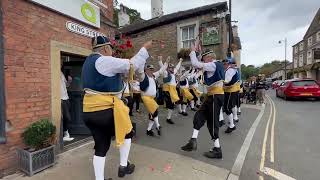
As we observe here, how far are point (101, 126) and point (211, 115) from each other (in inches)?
102

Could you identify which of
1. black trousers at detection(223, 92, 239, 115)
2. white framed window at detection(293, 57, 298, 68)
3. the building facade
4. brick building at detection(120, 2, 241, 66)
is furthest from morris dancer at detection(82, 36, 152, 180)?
white framed window at detection(293, 57, 298, 68)

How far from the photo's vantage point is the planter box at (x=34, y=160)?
14.8ft

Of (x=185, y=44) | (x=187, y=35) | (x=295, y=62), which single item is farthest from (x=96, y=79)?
(x=295, y=62)

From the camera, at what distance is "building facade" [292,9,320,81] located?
142 feet

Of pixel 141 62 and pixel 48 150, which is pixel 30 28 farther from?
pixel 141 62

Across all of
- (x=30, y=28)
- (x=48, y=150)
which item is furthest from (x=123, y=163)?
(x=30, y=28)

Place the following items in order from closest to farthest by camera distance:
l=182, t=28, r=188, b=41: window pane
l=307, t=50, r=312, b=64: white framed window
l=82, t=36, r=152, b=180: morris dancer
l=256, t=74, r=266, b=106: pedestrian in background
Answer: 1. l=82, t=36, r=152, b=180: morris dancer
2. l=256, t=74, r=266, b=106: pedestrian in background
3. l=182, t=28, r=188, b=41: window pane
4. l=307, t=50, r=312, b=64: white framed window

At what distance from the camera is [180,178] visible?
4.55 meters

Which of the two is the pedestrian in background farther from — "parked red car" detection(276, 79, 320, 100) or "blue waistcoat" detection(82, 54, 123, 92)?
"blue waistcoat" detection(82, 54, 123, 92)

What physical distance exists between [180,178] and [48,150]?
2.24m

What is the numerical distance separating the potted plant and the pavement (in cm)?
14

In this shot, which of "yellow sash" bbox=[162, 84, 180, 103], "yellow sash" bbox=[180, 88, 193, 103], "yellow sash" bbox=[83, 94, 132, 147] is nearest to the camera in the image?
"yellow sash" bbox=[83, 94, 132, 147]

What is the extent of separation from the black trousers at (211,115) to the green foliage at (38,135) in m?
2.72

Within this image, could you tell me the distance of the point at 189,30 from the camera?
19172mm
